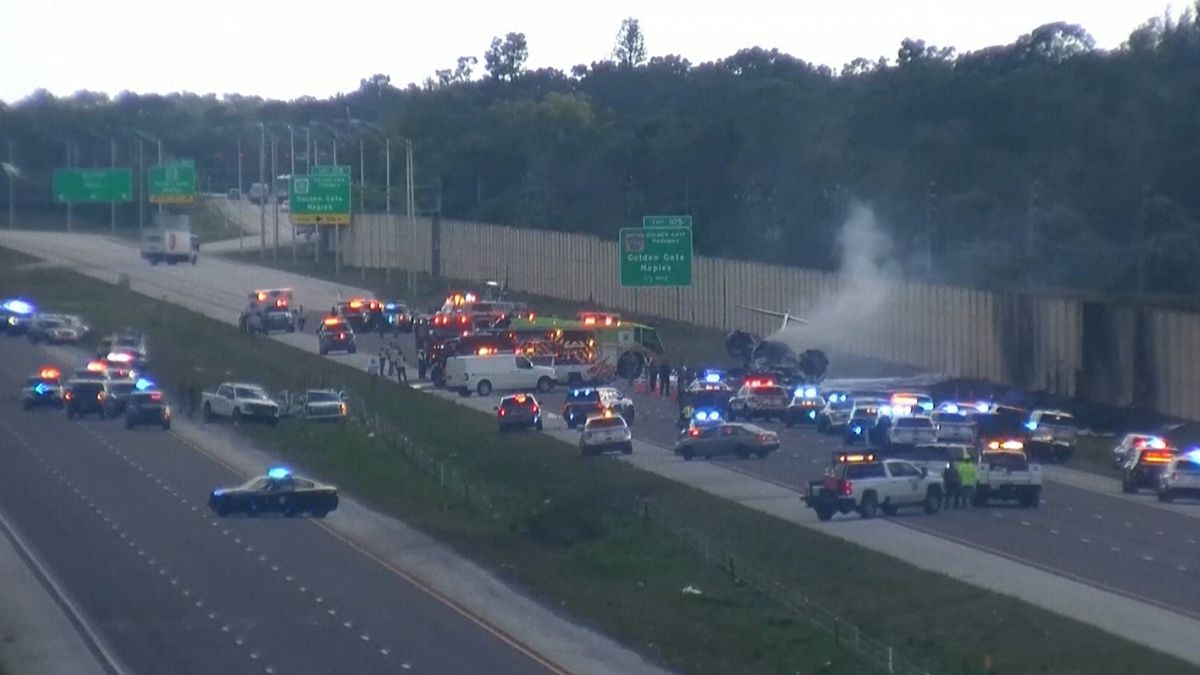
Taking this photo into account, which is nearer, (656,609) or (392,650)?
(392,650)

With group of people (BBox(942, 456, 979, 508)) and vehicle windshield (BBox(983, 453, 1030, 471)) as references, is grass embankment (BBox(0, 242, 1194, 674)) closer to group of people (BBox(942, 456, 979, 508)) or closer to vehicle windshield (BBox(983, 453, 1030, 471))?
group of people (BBox(942, 456, 979, 508))

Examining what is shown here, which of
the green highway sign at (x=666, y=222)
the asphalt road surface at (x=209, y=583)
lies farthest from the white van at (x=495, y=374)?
the asphalt road surface at (x=209, y=583)

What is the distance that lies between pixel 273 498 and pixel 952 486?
42.8 feet

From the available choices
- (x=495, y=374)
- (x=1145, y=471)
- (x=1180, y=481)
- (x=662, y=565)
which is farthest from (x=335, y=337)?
(x=662, y=565)

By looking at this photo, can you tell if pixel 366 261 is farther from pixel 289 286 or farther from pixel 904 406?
pixel 904 406

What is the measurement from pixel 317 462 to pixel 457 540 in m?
12.1

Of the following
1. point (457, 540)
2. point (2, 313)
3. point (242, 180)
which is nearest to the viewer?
point (457, 540)

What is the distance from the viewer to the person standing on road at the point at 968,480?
132 feet

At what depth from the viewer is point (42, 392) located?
60688 millimetres

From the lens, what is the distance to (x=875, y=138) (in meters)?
110

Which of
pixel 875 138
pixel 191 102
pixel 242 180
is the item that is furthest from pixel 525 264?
pixel 191 102

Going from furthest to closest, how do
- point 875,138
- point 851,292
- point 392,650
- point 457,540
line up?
point 875,138 → point 851,292 → point 457,540 → point 392,650

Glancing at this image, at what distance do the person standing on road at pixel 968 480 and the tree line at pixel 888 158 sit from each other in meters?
39.7

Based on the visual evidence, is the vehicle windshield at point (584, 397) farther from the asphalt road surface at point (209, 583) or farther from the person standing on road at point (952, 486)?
the person standing on road at point (952, 486)
